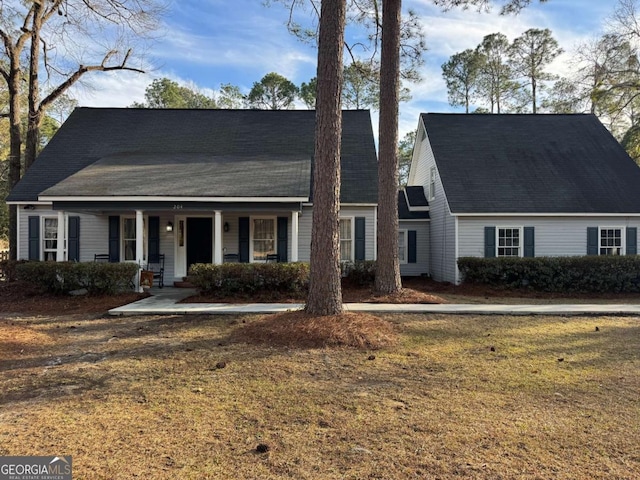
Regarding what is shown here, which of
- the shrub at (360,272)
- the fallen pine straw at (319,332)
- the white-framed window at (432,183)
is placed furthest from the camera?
the white-framed window at (432,183)

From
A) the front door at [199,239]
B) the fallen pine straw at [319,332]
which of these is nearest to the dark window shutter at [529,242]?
the fallen pine straw at [319,332]

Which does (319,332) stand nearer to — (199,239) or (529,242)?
(199,239)

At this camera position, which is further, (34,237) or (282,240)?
(282,240)

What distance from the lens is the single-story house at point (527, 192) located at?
13.8 metres

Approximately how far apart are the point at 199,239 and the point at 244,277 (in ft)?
13.7

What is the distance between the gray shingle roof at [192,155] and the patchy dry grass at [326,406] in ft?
20.0

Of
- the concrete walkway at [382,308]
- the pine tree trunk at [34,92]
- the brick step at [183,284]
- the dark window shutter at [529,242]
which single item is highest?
the pine tree trunk at [34,92]

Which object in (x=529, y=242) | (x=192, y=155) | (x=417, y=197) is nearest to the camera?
(x=529, y=242)

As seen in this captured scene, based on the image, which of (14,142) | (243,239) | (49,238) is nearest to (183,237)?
(243,239)

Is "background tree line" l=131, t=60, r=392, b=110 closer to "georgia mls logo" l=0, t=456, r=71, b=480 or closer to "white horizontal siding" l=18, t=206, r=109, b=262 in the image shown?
"white horizontal siding" l=18, t=206, r=109, b=262

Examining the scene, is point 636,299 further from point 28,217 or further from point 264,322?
point 28,217

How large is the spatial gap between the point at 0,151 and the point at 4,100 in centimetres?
→ 724

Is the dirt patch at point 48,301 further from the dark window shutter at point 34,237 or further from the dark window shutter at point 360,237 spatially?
the dark window shutter at point 360,237

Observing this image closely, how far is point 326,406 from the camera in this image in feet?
12.8
